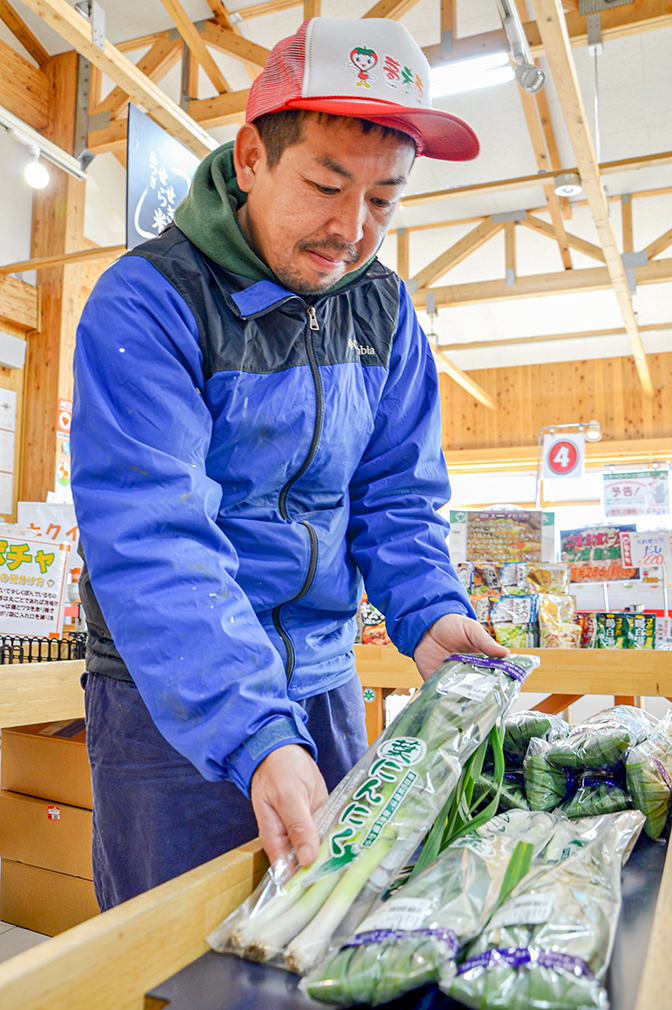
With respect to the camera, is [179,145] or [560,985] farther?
[179,145]

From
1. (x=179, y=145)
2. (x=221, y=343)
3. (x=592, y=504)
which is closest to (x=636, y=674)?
(x=221, y=343)

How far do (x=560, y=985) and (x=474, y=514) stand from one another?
354 cm

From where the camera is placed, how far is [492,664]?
3.44 ft

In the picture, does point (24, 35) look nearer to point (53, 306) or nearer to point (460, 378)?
point (53, 306)

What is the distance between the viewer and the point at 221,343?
1.09m

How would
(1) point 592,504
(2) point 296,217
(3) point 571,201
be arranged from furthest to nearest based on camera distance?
(1) point 592,504
(3) point 571,201
(2) point 296,217

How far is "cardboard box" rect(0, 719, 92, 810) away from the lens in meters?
2.75

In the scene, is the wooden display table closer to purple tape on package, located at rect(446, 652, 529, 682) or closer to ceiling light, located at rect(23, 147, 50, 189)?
purple tape on package, located at rect(446, 652, 529, 682)

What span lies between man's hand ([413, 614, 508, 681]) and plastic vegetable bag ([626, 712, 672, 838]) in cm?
22

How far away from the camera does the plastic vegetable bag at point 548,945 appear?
56 cm

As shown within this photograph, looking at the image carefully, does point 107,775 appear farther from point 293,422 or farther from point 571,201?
point 571,201

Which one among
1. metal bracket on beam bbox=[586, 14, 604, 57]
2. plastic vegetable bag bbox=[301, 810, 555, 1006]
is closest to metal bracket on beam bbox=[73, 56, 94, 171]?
metal bracket on beam bbox=[586, 14, 604, 57]

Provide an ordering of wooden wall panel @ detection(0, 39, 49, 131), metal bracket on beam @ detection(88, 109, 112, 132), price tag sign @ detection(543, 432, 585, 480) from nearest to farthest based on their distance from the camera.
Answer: metal bracket on beam @ detection(88, 109, 112, 132) → wooden wall panel @ detection(0, 39, 49, 131) → price tag sign @ detection(543, 432, 585, 480)

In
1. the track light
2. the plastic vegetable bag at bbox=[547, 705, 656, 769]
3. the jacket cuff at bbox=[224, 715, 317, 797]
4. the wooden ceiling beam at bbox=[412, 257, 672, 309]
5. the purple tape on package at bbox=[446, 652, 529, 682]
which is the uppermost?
the wooden ceiling beam at bbox=[412, 257, 672, 309]
